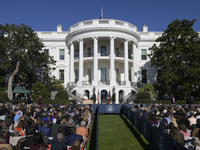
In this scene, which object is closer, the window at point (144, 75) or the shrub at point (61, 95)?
the shrub at point (61, 95)

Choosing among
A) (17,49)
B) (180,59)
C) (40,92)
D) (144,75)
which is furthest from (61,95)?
(180,59)

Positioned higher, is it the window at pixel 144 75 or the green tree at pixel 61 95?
the window at pixel 144 75

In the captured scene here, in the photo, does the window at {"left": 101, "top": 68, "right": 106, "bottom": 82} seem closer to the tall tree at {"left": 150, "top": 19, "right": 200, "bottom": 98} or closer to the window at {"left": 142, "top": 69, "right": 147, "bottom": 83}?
the window at {"left": 142, "top": 69, "right": 147, "bottom": 83}

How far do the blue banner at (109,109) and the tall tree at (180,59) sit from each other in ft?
32.9

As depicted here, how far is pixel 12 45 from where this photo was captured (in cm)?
2919

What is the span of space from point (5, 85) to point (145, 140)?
102ft

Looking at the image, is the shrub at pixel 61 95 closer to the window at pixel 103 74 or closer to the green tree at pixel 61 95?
the green tree at pixel 61 95

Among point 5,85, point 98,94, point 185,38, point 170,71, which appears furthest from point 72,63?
point 185,38

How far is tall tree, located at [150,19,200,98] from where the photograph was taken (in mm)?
27203

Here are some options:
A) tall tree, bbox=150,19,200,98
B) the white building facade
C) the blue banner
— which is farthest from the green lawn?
tall tree, bbox=150,19,200,98

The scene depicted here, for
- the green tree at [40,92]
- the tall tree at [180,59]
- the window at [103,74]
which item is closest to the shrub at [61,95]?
the green tree at [40,92]

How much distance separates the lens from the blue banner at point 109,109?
20.1 m

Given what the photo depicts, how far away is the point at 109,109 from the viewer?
20.3 metres

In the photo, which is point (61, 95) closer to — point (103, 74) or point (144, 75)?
point (103, 74)
